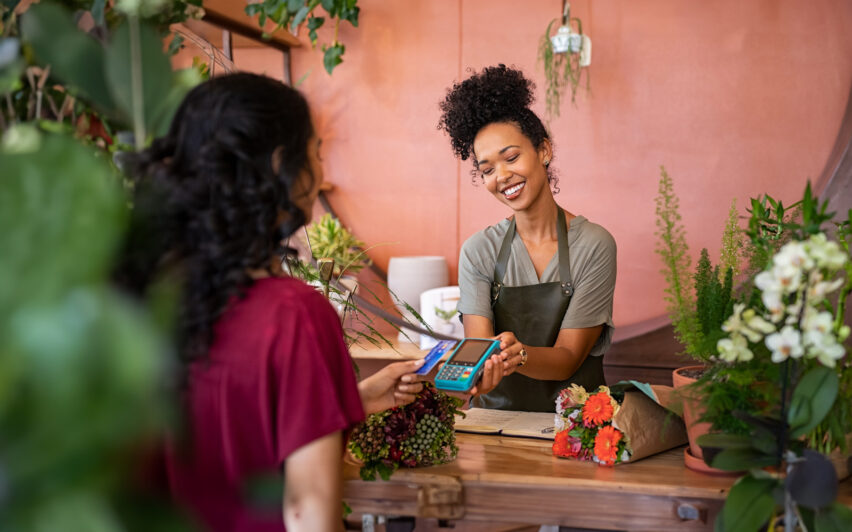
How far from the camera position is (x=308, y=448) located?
1.01 metres

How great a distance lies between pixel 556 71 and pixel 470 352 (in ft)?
7.80

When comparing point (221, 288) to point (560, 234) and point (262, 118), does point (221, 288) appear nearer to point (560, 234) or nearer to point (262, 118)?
point (262, 118)

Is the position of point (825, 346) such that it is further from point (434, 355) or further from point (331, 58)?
point (331, 58)

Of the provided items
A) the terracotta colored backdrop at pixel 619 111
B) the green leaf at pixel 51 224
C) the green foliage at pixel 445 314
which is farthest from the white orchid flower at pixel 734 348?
the terracotta colored backdrop at pixel 619 111

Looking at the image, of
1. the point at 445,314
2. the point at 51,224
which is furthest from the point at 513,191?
the point at 51,224

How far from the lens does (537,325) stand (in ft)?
7.98

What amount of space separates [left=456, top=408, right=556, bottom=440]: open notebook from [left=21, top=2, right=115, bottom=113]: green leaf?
144 cm

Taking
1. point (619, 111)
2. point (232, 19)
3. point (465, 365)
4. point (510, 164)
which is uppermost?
point (232, 19)

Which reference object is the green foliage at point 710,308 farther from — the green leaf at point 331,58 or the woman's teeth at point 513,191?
the green leaf at point 331,58

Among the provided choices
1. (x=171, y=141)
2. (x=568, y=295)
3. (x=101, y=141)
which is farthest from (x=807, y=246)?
(x=568, y=295)

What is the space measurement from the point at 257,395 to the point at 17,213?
66 centimetres

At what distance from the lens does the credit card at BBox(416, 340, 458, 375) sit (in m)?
1.57

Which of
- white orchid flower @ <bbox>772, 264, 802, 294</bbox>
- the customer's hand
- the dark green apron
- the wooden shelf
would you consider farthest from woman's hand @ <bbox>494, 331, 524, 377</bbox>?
the wooden shelf

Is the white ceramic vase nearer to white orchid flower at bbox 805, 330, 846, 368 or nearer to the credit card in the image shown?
the credit card
